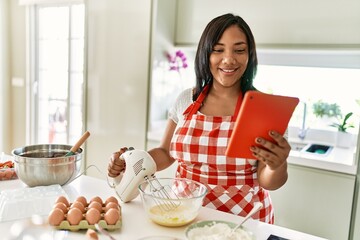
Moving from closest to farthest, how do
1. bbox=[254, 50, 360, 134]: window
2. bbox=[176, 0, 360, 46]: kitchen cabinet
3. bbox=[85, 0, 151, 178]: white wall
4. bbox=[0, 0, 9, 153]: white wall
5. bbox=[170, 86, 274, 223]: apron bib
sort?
bbox=[170, 86, 274, 223]: apron bib → bbox=[176, 0, 360, 46]: kitchen cabinet → bbox=[254, 50, 360, 134]: window → bbox=[85, 0, 151, 178]: white wall → bbox=[0, 0, 9, 153]: white wall

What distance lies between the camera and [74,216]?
2.67 feet

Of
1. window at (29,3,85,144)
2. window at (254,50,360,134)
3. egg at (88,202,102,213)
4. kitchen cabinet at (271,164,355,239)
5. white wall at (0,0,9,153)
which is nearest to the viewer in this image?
egg at (88,202,102,213)

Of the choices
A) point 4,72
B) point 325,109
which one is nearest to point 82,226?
point 325,109

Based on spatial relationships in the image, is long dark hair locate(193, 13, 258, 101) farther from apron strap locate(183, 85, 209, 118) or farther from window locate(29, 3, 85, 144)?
window locate(29, 3, 85, 144)

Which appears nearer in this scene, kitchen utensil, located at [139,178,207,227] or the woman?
kitchen utensil, located at [139,178,207,227]

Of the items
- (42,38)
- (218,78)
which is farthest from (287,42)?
(42,38)

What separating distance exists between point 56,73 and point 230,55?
2248mm

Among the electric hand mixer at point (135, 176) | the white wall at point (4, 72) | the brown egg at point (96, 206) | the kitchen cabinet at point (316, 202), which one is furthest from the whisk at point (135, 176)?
the white wall at point (4, 72)

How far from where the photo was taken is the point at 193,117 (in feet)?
4.07

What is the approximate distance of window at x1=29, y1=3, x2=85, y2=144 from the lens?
2859mm

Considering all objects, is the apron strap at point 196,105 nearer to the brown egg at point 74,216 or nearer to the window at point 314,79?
the brown egg at point 74,216

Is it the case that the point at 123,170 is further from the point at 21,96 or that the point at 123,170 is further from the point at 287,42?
the point at 21,96

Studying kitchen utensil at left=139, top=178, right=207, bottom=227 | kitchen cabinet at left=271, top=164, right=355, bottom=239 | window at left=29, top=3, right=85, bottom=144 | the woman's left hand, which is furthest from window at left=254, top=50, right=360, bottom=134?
window at left=29, top=3, right=85, bottom=144

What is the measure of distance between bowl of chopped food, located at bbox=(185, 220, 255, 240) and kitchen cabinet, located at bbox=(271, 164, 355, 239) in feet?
3.11
